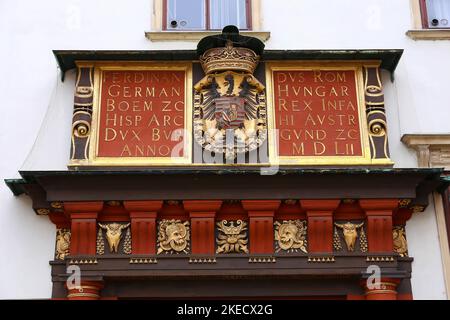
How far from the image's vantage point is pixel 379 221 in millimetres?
8062

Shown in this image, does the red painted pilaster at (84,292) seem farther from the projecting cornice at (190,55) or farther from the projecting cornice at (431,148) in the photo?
the projecting cornice at (431,148)

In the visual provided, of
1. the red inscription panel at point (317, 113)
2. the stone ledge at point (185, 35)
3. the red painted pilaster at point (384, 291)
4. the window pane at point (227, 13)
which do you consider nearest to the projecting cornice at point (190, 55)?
the red inscription panel at point (317, 113)

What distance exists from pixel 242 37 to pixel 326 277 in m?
2.82

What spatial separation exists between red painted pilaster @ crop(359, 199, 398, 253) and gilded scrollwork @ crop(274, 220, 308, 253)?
2.22ft

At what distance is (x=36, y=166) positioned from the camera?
8.51 metres

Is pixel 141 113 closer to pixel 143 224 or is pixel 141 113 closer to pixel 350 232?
pixel 143 224

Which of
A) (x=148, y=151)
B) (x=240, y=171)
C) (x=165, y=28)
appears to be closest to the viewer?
(x=240, y=171)

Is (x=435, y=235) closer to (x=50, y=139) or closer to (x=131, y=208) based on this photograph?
(x=131, y=208)

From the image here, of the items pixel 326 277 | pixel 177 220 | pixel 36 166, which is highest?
pixel 36 166

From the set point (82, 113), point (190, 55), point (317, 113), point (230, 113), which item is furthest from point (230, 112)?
point (82, 113)

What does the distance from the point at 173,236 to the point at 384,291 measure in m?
2.24

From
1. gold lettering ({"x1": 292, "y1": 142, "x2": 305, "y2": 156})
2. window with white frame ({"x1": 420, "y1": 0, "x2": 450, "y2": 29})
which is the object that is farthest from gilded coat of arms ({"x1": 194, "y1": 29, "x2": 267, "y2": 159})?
window with white frame ({"x1": 420, "y1": 0, "x2": 450, "y2": 29})

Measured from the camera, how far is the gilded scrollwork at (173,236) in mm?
8008

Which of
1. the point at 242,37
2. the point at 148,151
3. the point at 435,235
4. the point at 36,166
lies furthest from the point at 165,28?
the point at 435,235
